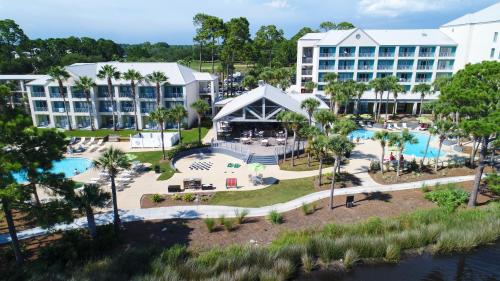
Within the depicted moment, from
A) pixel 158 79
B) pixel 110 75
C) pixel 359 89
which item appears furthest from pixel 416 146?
pixel 110 75

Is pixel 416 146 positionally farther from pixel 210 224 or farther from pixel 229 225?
pixel 210 224

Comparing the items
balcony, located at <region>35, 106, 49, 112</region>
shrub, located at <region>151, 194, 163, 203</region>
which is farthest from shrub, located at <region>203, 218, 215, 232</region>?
balcony, located at <region>35, 106, 49, 112</region>

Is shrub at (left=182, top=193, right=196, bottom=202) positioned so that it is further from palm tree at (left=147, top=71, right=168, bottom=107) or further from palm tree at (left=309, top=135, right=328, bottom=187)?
palm tree at (left=147, top=71, right=168, bottom=107)

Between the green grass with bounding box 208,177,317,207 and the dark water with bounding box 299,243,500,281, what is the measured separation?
34.8ft

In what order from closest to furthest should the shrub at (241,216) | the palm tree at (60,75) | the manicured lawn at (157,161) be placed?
the shrub at (241,216), the manicured lawn at (157,161), the palm tree at (60,75)

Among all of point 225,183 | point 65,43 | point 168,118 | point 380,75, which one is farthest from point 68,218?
point 65,43

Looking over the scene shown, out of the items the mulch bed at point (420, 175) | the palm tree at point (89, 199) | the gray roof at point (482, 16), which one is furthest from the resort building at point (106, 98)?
the gray roof at point (482, 16)

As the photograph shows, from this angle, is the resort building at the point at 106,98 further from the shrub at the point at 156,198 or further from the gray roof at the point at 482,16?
the gray roof at the point at 482,16

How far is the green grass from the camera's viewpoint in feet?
85.0

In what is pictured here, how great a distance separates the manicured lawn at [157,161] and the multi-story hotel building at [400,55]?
35.6m

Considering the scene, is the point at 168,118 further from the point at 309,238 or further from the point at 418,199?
the point at 418,199

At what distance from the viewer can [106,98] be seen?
49.8 meters

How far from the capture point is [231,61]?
75.9 meters

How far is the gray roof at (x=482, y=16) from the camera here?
162ft
